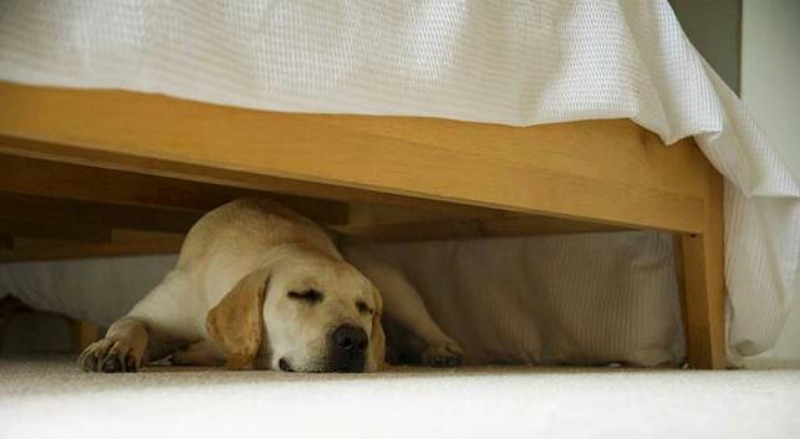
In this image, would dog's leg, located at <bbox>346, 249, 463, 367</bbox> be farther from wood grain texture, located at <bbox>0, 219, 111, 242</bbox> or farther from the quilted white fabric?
wood grain texture, located at <bbox>0, 219, 111, 242</bbox>

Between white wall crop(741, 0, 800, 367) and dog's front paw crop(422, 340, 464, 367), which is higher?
white wall crop(741, 0, 800, 367)

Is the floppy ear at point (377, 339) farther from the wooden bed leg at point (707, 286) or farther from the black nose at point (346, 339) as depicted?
the wooden bed leg at point (707, 286)

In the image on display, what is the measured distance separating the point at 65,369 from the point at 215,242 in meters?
0.38

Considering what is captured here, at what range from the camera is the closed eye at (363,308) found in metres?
1.64

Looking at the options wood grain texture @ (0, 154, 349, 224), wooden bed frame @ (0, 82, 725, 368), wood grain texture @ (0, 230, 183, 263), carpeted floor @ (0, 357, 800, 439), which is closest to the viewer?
carpeted floor @ (0, 357, 800, 439)

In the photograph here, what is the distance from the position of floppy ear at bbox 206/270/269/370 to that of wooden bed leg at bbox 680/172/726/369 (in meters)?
0.76

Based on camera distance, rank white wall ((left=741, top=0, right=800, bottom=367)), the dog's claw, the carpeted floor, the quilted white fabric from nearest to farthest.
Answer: the carpeted floor < the quilted white fabric < the dog's claw < white wall ((left=741, top=0, right=800, bottom=367))

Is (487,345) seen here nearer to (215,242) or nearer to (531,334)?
(531,334)

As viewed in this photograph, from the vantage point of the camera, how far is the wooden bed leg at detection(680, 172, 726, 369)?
6.03 ft

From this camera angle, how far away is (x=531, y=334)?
2088 mm

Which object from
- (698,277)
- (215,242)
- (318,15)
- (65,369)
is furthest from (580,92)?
(65,369)

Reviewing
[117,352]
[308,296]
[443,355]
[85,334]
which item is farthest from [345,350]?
[85,334]

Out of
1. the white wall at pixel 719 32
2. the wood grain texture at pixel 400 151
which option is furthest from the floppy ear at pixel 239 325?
the white wall at pixel 719 32

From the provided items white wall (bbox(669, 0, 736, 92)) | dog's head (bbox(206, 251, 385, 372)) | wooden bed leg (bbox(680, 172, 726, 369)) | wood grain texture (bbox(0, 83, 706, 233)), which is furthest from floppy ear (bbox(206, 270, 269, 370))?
white wall (bbox(669, 0, 736, 92))
